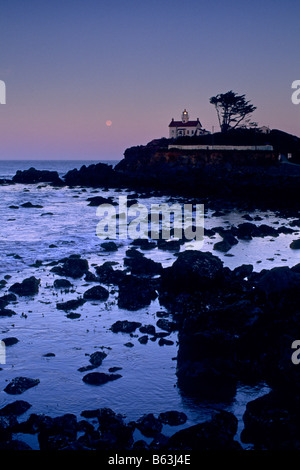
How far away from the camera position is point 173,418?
8930mm

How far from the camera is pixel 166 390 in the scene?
33.0 ft

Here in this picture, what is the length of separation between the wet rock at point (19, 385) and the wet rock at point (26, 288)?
6755mm

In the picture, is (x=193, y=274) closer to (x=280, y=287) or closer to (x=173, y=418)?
(x=280, y=287)

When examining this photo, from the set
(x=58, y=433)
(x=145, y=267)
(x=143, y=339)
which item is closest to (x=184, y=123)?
(x=145, y=267)

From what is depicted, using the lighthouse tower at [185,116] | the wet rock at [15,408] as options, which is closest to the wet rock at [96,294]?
the wet rock at [15,408]

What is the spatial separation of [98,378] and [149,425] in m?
2.27

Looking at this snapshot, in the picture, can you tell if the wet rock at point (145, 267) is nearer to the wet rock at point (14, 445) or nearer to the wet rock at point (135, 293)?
the wet rock at point (135, 293)

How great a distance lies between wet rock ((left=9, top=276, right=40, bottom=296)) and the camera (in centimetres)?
1675

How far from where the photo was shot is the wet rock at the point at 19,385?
32.3 ft

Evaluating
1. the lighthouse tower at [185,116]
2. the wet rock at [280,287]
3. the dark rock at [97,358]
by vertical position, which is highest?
the lighthouse tower at [185,116]

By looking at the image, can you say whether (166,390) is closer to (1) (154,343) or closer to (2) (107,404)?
(2) (107,404)

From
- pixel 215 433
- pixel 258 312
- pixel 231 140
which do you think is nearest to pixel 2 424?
pixel 215 433
